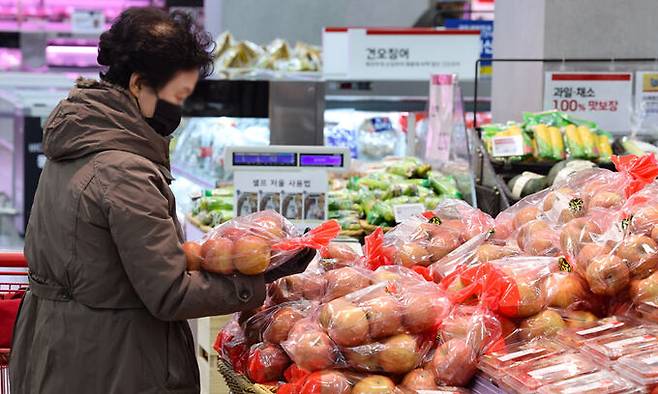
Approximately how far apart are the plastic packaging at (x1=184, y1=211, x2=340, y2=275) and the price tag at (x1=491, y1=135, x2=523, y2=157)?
95.5 inches

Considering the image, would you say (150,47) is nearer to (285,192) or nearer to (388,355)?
(388,355)

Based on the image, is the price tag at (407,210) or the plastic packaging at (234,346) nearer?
the plastic packaging at (234,346)

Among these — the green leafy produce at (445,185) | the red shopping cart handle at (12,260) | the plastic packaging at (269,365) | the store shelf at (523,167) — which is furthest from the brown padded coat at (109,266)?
the store shelf at (523,167)

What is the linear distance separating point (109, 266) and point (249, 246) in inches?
12.6

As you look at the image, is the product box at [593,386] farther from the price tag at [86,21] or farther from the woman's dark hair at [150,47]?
the price tag at [86,21]

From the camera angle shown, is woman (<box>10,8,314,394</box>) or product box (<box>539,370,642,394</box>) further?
woman (<box>10,8,314,394</box>)

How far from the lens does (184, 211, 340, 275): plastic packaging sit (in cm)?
241

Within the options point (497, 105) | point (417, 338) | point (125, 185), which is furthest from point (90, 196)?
point (497, 105)

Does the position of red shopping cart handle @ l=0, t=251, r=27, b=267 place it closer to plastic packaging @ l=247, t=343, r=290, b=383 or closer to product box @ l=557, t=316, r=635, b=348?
plastic packaging @ l=247, t=343, r=290, b=383

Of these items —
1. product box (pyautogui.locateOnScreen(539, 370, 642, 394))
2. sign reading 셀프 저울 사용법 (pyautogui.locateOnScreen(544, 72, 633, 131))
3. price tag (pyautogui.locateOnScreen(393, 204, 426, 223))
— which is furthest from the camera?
sign reading 셀프 저울 사용법 (pyautogui.locateOnScreen(544, 72, 633, 131))

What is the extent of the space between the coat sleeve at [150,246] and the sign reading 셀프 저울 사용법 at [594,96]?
11.8 ft

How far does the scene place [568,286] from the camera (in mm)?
2334

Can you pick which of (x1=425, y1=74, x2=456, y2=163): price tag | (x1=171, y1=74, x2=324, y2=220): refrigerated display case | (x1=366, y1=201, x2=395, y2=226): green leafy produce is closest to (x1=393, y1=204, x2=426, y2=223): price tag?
(x1=366, y1=201, x2=395, y2=226): green leafy produce

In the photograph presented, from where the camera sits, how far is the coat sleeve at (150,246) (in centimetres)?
229
